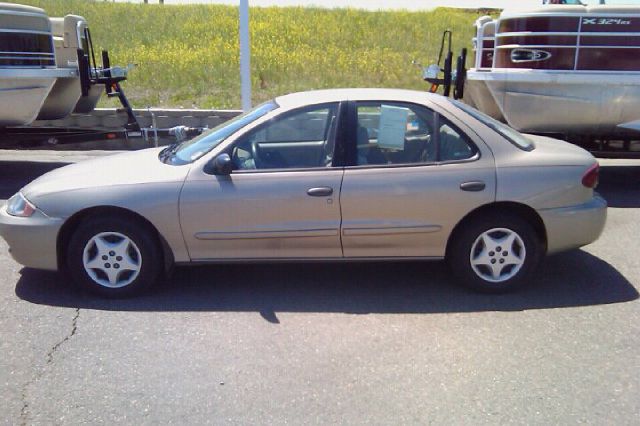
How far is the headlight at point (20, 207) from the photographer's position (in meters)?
4.42

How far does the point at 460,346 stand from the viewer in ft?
12.4

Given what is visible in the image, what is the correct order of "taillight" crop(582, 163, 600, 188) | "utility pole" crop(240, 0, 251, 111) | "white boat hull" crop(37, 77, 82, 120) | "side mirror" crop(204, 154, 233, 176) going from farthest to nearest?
"utility pole" crop(240, 0, 251, 111) → "white boat hull" crop(37, 77, 82, 120) → "taillight" crop(582, 163, 600, 188) → "side mirror" crop(204, 154, 233, 176)

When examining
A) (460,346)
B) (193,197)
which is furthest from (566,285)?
(193,197)

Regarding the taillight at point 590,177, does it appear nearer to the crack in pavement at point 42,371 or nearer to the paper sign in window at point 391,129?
the paper sign in window at point 391,129

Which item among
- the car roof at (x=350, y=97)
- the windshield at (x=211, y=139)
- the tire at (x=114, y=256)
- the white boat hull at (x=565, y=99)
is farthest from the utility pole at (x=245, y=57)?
the tire at (x=114, y=256)

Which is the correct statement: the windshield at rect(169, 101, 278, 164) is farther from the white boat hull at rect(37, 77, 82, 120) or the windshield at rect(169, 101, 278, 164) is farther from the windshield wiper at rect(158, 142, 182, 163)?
the white boat hull at rect(37, 77, 82, 120)

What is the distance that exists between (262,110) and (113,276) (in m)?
1.66

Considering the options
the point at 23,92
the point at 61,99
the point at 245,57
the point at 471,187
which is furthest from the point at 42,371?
the point at 245,57

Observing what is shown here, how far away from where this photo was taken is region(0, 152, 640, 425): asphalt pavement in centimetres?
313

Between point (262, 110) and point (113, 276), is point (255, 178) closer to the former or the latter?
point (262, 110)

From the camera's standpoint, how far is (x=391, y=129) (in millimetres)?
4531

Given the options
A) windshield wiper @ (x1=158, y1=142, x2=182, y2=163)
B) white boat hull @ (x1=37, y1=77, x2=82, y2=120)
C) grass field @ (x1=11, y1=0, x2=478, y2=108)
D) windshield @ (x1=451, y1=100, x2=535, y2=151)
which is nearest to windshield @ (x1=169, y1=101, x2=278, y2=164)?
windshield wiper @ (x1=158, y1=142, x2=182, y2=163)

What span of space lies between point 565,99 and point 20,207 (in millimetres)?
6103

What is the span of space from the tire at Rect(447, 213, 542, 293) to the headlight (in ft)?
10.1
